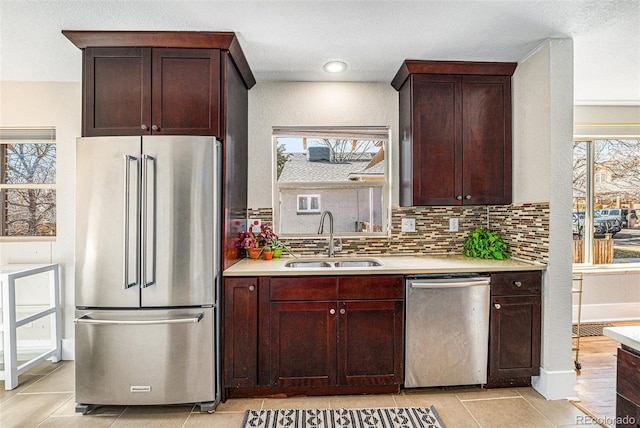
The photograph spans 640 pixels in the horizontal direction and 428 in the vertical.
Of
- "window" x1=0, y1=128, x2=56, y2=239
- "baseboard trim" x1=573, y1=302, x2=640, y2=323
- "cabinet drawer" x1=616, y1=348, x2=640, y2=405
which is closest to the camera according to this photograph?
"cabinet drawer" x1=616, y1=348, x2=640, y2=405

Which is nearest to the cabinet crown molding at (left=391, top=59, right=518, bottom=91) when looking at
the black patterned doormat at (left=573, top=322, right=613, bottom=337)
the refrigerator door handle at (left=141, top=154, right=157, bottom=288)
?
the refrigerator door handle at (left=141, top=154, right=157, bottom=288)

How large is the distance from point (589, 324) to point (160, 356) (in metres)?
4.20

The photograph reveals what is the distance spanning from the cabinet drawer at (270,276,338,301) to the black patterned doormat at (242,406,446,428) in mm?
712

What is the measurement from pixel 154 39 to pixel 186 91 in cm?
38

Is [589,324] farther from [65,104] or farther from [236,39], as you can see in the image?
[65,104]

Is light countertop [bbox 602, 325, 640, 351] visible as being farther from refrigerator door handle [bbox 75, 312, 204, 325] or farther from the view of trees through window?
the view of trees through window

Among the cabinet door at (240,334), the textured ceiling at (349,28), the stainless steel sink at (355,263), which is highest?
the textured ceiling at (349,28)

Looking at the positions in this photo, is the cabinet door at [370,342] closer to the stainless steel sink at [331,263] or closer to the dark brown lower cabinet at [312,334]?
the dark brown lower cabinet at [312,334]

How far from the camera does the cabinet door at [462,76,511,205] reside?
2.88 meters

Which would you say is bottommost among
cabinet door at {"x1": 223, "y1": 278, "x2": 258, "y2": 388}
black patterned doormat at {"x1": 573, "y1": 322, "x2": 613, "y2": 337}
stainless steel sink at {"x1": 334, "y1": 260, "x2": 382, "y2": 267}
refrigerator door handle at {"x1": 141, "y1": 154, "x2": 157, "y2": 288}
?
black patterned doormat at {"x1": 573, "y1": 322, "x2": 613, "y2": 337}

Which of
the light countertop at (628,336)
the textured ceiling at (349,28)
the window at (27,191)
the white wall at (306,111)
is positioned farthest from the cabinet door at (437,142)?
the window at (27,191)

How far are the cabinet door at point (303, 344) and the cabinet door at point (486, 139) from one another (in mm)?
1517

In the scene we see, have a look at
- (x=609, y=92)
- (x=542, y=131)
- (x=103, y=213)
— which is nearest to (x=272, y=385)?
(x=103, y=213)

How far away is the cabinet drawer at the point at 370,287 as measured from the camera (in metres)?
2.45
